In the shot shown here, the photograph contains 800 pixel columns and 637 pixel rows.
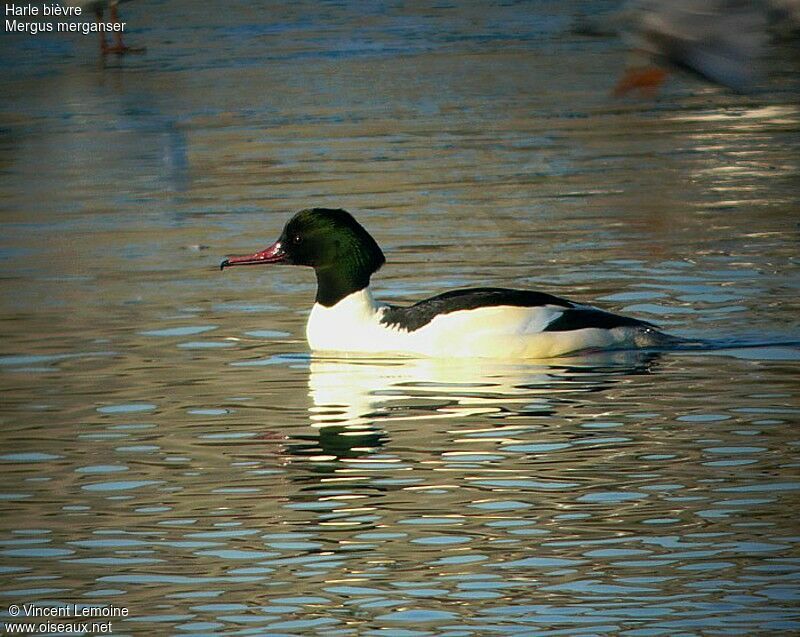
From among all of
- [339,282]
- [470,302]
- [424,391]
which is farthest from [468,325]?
[339,282]

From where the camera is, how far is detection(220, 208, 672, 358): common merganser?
1072 cm

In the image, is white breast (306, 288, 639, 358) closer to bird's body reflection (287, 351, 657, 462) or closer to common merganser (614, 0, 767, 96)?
bird's body reflection (287, 351, 657, 462)

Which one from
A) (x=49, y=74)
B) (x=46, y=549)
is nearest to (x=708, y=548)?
(x=46, y=549)

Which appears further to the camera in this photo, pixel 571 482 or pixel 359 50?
pixel 359 50

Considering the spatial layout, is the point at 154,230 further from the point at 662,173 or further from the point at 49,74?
the point at 49,74

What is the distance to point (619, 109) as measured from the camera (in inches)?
868

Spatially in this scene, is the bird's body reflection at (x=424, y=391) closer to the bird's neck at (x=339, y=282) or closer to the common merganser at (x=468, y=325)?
the common merganser at (x=468, y=325)

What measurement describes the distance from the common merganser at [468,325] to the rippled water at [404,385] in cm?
12

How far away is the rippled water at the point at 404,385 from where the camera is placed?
6.50 m

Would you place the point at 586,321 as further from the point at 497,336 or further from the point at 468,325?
the point at 468,325

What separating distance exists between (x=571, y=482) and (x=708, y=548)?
114 cm

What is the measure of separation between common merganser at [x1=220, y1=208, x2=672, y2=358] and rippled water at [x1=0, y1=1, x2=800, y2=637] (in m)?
0.12

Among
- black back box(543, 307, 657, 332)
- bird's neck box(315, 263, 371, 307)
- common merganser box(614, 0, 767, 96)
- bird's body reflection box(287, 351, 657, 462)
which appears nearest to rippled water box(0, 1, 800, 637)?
bird's body reflection box(287, 351, 657, 462)

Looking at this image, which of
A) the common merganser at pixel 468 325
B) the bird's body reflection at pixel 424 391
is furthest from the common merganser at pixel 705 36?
the common merganser at pixel 468 325
